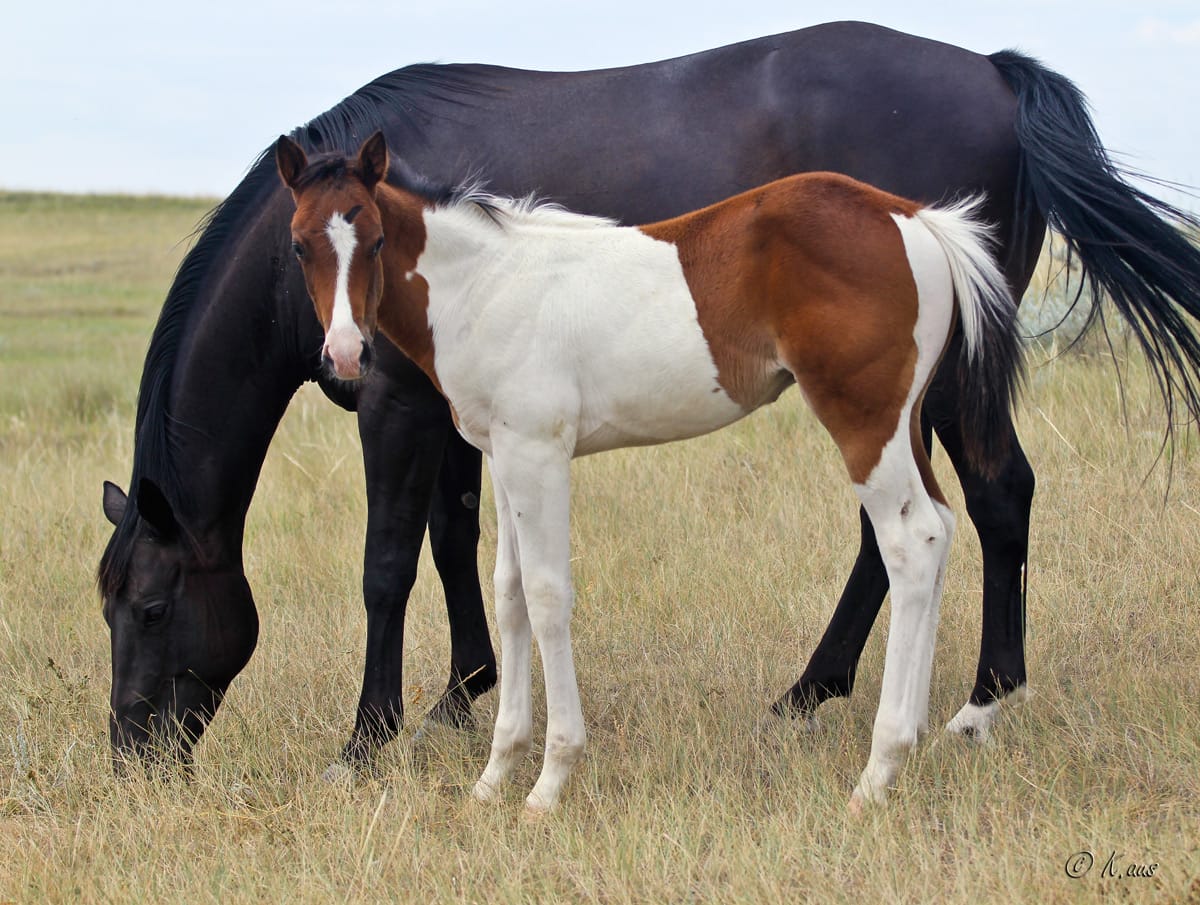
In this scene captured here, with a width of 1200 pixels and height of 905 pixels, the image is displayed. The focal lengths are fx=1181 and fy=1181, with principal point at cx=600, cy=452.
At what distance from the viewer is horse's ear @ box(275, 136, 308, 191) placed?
114 inches

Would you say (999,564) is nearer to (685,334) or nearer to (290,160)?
(685,334)

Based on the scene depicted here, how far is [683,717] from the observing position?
384cm

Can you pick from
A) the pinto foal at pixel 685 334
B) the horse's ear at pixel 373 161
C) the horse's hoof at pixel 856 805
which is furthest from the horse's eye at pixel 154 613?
the horse's hoof at pixel 856 805

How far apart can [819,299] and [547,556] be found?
3.23ft

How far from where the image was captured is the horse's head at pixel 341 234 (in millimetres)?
2764

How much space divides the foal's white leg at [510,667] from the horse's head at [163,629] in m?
1.09

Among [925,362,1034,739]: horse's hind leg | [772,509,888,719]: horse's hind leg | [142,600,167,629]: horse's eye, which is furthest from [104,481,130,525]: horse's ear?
[925,362,1034,739]: horse's hind leg

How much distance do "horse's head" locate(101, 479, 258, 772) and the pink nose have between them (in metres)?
1.43

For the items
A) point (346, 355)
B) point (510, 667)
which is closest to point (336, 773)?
point (510, 667)

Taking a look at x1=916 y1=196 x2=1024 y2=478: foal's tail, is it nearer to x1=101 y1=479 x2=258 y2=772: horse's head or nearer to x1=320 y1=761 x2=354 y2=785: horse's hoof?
x1=320 y1=761 x2=354 y2=785: horse's hoof

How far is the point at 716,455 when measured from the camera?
21.6 ft

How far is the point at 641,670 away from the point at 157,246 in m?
23.1

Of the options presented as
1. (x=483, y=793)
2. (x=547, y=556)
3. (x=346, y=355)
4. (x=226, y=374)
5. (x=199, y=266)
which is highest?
(x=199, y=266)

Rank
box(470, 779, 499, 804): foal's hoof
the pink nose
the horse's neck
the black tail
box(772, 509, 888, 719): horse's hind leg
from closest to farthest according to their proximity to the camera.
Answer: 1. the pink nose
2. box(470, 779, 499, 804): foal's hoof
3. the black tail
4. the horse's neck
5. box(772, 509, 888, 719): horse's hind leg
